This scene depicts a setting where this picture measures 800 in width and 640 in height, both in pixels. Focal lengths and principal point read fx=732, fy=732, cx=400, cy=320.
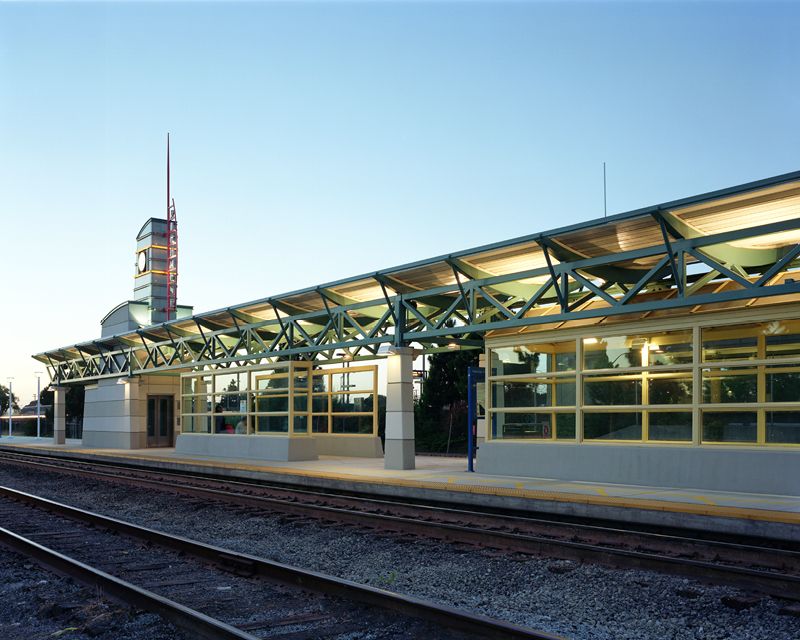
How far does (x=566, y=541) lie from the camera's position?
972 centimetres

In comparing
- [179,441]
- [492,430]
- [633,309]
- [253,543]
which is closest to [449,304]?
[492,430]

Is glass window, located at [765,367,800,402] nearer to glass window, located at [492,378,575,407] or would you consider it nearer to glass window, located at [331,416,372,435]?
glass window, located at [492,378,575,407]

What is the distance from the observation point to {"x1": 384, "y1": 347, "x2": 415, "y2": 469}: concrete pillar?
18.1 metres

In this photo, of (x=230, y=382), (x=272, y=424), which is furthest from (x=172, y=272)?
(x=272, y=424)

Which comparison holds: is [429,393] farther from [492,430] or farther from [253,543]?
[253,543]

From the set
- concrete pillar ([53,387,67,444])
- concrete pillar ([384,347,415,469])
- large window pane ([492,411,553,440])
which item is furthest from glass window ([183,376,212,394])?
concrete pillar ([53,387,67,444])

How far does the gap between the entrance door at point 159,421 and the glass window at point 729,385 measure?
88.2 feet

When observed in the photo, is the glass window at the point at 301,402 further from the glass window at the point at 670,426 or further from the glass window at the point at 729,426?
the glass window at the point at 729,426

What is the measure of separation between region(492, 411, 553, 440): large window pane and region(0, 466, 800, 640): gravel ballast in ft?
20.4

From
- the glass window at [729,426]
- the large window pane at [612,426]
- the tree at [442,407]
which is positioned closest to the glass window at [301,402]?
the large window pane at [612,426]

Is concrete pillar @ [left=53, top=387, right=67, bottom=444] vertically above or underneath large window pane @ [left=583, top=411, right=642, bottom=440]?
underneath

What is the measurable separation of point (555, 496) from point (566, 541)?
7.75 feet

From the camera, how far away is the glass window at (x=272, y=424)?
889 inches

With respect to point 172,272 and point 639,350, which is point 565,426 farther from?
point 172,272
